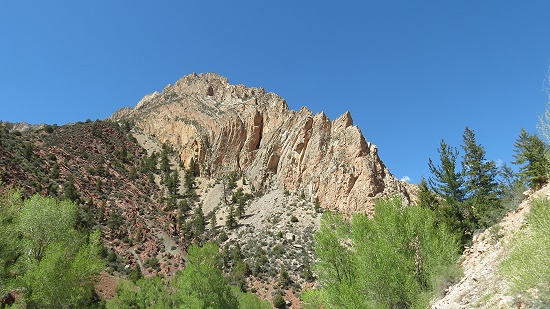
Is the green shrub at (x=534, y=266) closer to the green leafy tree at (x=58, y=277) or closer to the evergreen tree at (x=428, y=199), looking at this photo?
the evergreen tree at (x=428, y=199)

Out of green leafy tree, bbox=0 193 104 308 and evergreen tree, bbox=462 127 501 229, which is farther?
evergreen tree, bbox=462 127 501 229

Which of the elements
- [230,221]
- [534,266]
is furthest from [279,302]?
[534,266]

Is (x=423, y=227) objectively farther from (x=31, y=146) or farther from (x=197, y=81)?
(x=197, y=81)

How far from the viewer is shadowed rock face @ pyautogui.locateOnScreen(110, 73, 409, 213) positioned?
57.9 metres

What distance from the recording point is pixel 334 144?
214 ft

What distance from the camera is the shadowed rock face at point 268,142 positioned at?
190 feet

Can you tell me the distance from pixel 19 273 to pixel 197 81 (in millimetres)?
107599

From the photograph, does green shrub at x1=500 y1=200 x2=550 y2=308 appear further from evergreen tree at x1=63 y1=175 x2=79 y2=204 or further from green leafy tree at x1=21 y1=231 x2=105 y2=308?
evergreen tree at x1=63 y1=175 x2=79 y2=204

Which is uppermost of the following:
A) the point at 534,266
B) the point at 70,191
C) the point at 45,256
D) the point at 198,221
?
the point at 70,191

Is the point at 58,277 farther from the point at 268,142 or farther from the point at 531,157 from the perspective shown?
the point at 268,142

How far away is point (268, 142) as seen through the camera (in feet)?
267

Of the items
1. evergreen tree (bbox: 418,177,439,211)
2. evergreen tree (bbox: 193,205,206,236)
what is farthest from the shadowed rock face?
evergreen tree (bbox: 418,177,439,211)

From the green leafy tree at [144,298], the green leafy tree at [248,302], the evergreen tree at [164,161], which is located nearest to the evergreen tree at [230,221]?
the green leafy tree at [144,298]

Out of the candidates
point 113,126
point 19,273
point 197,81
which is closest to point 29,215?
point 19,273
